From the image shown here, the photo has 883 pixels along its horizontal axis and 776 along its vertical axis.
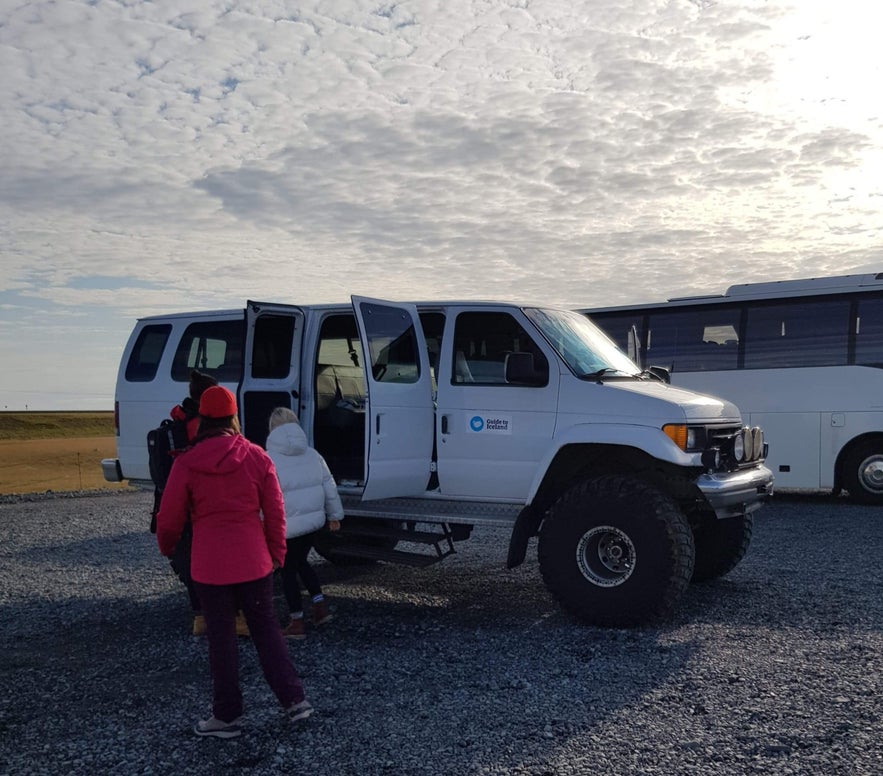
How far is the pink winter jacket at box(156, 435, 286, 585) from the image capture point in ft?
15.5

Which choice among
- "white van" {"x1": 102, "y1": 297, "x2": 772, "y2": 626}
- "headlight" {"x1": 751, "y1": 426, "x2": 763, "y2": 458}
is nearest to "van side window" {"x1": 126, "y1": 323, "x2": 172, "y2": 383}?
"white van" {"x1": 102, "y1": 297, "x2": 772, "y2": 626}

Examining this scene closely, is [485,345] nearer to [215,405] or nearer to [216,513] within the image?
[215,405]

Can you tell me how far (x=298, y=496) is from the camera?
6707 mm

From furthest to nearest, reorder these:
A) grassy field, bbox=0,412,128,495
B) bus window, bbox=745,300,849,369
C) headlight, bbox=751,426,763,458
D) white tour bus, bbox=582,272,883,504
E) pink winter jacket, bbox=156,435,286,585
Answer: grassy field, bbox=0,412,128,495, bus window, bbox=745,300,849,369, white tour bus, bbox=582,272,883,504, headlight, bbox=751,426,763,458, pink winter jacket, bbox=156,435,286,585

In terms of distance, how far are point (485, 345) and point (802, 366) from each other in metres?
9.94

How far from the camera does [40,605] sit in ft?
26.8

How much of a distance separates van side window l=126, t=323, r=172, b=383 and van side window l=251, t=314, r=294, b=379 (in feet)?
4.53

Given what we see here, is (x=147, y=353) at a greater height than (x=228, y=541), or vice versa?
(x=147, y=353)

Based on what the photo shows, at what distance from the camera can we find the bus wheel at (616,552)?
6.84 metres

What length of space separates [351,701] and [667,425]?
3.24 metres

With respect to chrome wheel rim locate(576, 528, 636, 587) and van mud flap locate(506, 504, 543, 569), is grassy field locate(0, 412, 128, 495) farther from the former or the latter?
chrome wheel rim locate(576, 528, 636, 587)

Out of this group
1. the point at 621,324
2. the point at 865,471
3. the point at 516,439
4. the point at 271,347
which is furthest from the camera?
the point at 621,324

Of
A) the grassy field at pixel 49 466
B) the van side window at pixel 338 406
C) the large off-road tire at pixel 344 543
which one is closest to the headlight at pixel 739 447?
the large off-road tire at pixel 344 543

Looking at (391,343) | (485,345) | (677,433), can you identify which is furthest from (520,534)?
(391,343)
